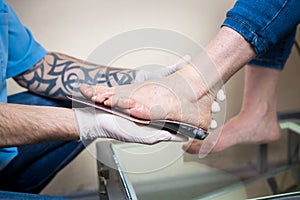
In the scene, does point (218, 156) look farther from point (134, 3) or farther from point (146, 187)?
point (134, 3)

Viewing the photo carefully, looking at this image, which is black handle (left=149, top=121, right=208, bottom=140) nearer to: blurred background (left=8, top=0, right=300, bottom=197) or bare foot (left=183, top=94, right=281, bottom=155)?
bare foot (left=183, top=94, right=281, bottom=155)

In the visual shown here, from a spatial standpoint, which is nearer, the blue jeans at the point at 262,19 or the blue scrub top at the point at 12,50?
the blue jeans at the point at 262,19

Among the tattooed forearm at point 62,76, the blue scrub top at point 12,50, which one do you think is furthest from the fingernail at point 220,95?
the blue scrub top at point 12,50

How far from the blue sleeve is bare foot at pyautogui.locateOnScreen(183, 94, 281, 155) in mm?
439

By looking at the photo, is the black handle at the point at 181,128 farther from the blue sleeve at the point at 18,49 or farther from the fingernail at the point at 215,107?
the blue sleeve at the point at 18,49

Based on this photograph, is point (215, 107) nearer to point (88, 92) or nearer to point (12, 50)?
point (88, 92)

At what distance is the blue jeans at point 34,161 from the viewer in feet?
2.73

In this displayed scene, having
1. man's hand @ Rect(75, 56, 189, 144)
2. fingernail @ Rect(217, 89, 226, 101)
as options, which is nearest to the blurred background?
fingernail @ Rect(217, 89, 226, 101)

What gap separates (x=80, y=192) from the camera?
1229mm

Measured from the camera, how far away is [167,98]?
0.62m

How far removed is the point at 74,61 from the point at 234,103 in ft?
1.88

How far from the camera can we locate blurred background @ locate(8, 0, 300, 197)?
1.07m

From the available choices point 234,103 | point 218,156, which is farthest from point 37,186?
point 234,103

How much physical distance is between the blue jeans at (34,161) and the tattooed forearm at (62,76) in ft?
0.09
